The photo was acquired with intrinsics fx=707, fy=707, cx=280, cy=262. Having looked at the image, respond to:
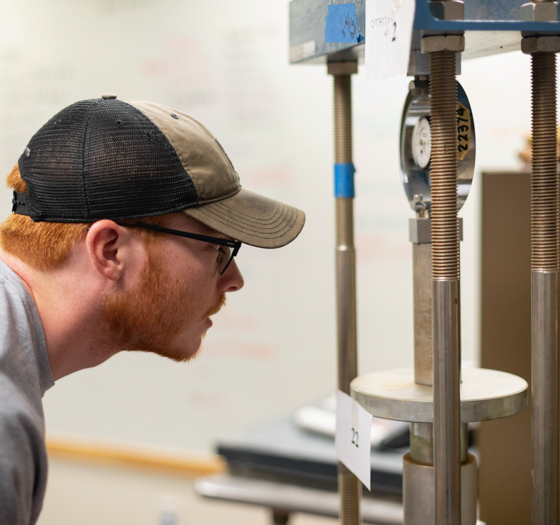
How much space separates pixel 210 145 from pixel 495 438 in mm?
588

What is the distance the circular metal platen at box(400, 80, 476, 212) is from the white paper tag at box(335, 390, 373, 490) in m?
0.24

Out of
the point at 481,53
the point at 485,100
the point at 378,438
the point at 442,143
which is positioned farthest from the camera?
the point at 485,100

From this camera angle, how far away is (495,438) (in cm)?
103

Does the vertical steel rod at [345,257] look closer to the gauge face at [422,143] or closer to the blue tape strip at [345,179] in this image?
the blue tape strip at [345,179]

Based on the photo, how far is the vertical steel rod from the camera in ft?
2.93

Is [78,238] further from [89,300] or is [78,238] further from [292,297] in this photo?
[292,297]

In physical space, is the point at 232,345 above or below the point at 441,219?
below

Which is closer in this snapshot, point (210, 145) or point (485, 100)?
point (210, 145)

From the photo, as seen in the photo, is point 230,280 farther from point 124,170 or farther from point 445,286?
point 445,286

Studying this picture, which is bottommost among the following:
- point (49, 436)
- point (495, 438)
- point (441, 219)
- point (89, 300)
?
point (49, 436)

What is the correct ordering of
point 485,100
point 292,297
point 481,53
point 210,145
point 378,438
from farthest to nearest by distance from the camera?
point 292,297 < point 485,100 < point 378,438 < point 210,145 < point 481,53

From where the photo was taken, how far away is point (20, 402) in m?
0.71

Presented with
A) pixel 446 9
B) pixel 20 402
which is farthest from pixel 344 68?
pixel 20 402

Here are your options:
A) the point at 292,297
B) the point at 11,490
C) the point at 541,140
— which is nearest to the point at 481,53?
the point at 541,140
